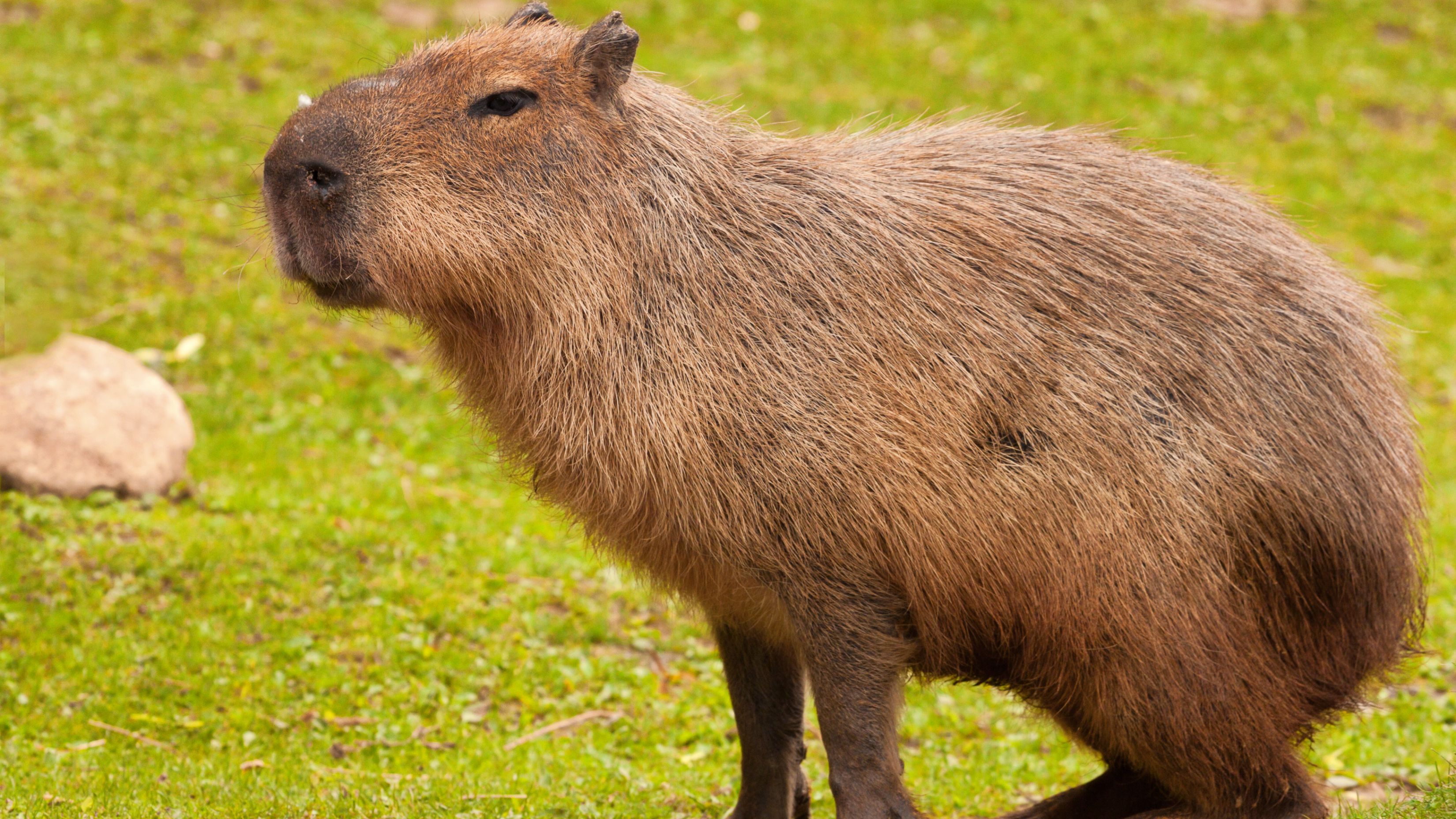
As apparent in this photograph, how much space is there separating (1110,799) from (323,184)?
9.82 feet

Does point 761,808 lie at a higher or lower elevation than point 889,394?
lower

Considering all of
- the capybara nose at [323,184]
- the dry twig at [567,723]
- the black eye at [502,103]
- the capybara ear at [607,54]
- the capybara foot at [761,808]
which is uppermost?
the capybara ear at [607,54]

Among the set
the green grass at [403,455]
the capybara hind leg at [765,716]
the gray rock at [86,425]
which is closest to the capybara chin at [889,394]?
the capybara hind leg at [765,716]

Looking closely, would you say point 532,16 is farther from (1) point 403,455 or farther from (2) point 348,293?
(1) point 403,455

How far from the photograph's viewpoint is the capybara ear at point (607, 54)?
3.68m

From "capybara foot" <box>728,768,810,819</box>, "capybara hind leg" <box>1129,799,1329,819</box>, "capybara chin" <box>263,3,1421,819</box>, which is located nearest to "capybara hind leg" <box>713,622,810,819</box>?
"capybara foot" <box>728,768,810,819</box>

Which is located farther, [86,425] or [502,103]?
[86,425]

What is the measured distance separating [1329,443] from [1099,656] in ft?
2.86

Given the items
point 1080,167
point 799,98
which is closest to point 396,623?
point 1080,167

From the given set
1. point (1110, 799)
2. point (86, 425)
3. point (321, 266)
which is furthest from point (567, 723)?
point (86, 425)

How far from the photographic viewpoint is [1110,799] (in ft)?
14.2

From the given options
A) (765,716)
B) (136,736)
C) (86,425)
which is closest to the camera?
(765,716)

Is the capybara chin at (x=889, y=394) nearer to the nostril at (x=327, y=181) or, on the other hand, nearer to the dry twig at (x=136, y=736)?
the nostril at (x=327, y=181)

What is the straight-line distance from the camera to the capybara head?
11.6ft
